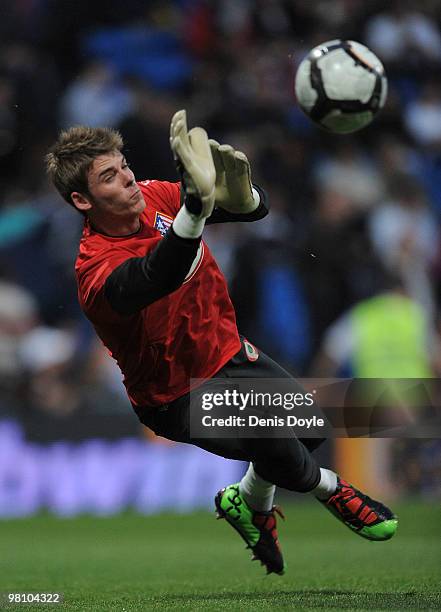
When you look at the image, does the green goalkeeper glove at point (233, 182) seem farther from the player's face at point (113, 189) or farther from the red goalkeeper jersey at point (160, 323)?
the player's face at point (113, 189)

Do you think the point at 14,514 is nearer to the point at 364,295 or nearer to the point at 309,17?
the point at 364,295

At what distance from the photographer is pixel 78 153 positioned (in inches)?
215

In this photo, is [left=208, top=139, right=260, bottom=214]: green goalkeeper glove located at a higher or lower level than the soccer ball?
lower

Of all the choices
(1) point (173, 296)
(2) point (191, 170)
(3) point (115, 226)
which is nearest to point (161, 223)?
(3) point (115, 226)

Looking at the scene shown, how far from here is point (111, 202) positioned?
5.41 m

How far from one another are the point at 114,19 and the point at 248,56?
1.53 meters

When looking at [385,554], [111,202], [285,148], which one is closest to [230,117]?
[285,148]

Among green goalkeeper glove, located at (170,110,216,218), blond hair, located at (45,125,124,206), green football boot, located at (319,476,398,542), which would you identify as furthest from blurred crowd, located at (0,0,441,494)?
green goalkeeper glove, located at (170,110,216,218)

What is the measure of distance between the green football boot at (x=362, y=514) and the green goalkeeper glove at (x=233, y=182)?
143 centimetres

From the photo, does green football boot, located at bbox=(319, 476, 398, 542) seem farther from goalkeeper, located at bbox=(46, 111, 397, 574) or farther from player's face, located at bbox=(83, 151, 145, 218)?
player's face, located at bbox=(83, 151, 145, 218)

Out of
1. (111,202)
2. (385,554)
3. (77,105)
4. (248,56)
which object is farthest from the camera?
(248,56)

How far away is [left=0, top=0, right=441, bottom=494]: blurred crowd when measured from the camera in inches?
434

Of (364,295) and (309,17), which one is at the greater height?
(309,17)

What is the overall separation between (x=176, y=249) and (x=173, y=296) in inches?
25.9
